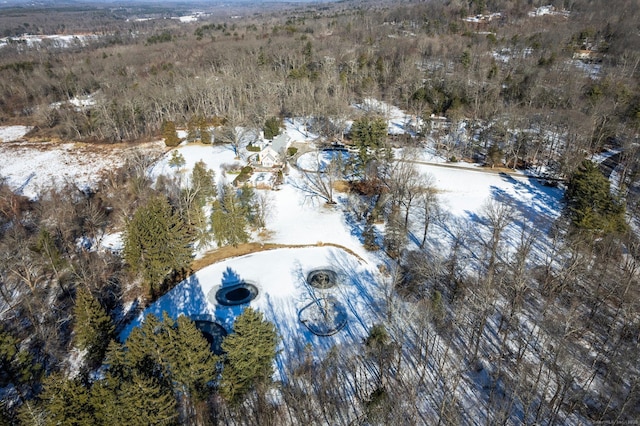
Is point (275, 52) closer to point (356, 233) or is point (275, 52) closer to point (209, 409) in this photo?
A: point (356, 233)

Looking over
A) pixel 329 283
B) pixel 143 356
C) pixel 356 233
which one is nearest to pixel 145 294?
pixel 143 356

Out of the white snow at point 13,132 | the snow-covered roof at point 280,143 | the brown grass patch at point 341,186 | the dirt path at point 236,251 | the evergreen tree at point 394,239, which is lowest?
the white snow at point 13,132

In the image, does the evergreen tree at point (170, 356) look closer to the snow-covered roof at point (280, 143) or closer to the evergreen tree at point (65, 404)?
the evergreen tree at point (65, 404)

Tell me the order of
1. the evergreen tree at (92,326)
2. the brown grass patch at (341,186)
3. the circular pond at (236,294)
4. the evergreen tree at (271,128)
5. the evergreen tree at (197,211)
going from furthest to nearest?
1. the evergreen tree at (271,128)
2. the brown grass patch at (341,186)
3. the evergreen tree at (197,211)
4. the circular pond at (236,294)
5. the evergreen tree at (92,326)

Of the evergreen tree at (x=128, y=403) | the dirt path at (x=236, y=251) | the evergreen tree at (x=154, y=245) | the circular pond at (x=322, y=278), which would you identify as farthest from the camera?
the dirt path at (x=236, y=251)

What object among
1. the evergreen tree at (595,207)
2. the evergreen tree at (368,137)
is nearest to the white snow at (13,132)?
the evergreen tree at (368,137)

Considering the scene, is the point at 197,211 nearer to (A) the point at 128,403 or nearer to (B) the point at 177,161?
(B) the point at 177,161

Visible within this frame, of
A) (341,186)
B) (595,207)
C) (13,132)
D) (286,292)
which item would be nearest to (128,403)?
(286,292)

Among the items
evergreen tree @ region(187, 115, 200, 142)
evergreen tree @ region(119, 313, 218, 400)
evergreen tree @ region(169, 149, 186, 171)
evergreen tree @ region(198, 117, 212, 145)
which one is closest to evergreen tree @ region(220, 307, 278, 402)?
evergreen tree @ region(119, 313, 218, 400)
